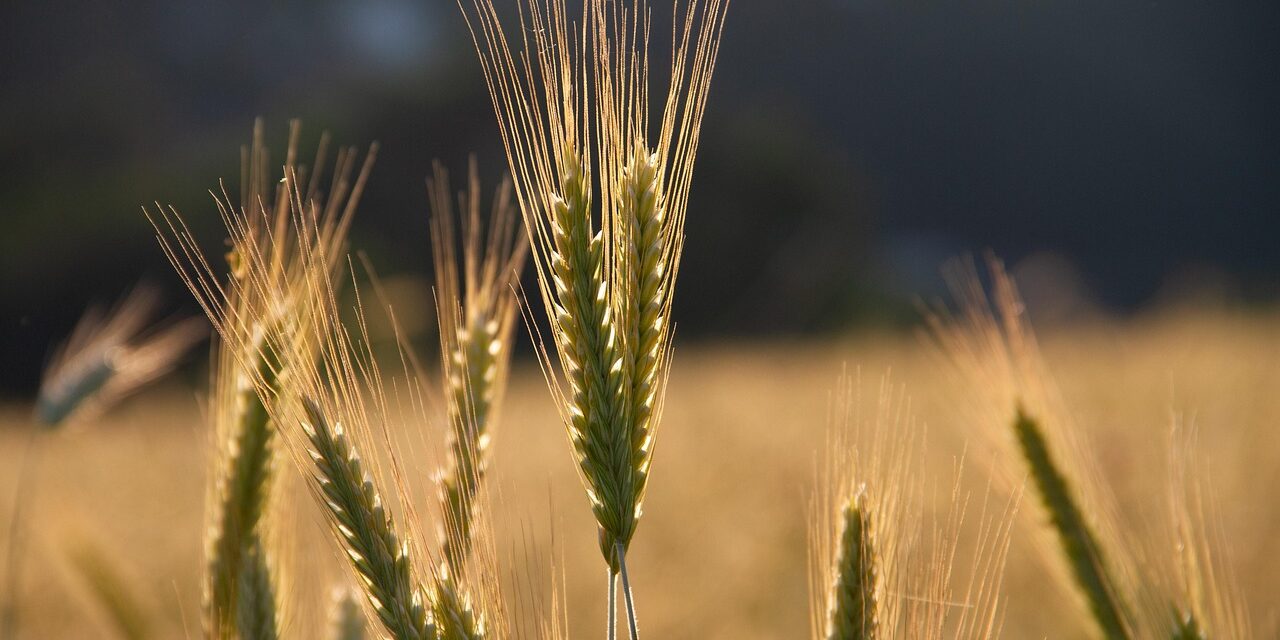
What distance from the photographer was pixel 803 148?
1653cm

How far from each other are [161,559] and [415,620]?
3564mm

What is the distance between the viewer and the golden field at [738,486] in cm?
265

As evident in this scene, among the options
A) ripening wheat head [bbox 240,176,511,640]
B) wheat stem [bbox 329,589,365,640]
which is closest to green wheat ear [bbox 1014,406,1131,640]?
ripening wheat head [bbox 240,176,511,640]

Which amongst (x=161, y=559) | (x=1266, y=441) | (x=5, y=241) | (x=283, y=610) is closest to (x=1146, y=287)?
(x=1266, y=441)

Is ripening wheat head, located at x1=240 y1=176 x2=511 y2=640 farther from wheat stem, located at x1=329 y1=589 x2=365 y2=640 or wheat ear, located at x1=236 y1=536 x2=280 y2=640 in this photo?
wheat stem, located at x1=329 y1=589 x2=365 y2=640

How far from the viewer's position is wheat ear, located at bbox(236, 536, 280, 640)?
3.67ft

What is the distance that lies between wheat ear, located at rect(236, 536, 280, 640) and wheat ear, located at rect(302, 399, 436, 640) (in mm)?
373

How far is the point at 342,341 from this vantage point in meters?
0.82

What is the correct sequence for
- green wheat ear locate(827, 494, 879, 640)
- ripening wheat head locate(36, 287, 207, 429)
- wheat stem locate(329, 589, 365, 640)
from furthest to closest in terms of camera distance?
ripening wheat head locate(36, 287, 207, 429), wheat stem locate(329, 589, 365, 640), green wheat ear locate(827, 494, 879, 640)

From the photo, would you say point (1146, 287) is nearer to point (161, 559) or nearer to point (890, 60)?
point (890, 60)

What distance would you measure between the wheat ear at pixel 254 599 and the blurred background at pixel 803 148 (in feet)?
32.9

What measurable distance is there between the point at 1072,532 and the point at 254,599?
1098mm

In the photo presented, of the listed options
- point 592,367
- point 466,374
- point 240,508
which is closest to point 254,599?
point 240,508

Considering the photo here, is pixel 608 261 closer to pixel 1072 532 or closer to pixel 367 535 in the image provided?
pixel 367 535
